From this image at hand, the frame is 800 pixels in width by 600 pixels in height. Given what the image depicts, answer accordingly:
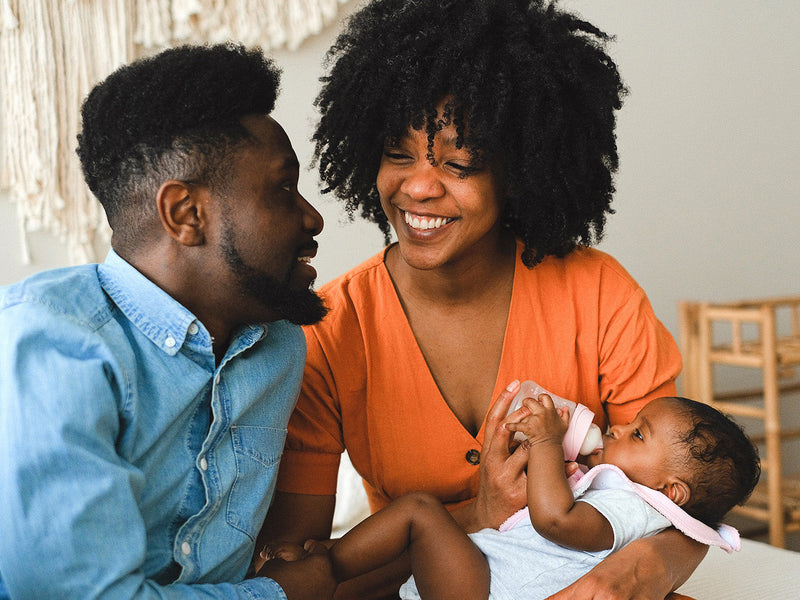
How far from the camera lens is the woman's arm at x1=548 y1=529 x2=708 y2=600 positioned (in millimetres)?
1200

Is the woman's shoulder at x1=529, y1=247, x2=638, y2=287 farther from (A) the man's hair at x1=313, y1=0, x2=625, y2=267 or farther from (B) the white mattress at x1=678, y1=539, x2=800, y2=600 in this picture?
(B) the white mattress at x1=678, y1=539, x2=800, y2=600

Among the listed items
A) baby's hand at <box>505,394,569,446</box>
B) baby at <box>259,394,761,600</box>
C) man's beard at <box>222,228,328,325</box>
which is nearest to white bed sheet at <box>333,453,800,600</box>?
baby at <box>259,394,761,600</box>

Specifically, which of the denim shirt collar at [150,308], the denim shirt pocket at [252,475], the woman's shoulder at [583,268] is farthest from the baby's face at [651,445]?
the denim shirt collar at [150,308]

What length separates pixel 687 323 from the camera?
2850 millimetres

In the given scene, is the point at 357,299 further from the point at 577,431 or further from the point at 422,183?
the point at 577,431

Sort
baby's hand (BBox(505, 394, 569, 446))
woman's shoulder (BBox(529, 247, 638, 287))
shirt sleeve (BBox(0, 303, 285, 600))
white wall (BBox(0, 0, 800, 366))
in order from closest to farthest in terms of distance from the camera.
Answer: shirt sleeve (BBox(0, 303, 285, 600)) → baby's hand (BBox(505, 394, 569, 446)) → woman's shoulder (BBox(529, 247, 638, 287)) → white wall (BBox(0, 0, 800, 366))

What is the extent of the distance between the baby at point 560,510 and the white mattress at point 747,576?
265mm

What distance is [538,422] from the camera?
4.28ft

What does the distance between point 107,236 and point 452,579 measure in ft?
4.22

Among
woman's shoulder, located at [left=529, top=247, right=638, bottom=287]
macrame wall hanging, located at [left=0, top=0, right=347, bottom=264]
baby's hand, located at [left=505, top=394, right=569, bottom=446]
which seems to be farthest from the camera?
macrame wall hanging, located at [left=0, top=0, right=347, bottom=264]

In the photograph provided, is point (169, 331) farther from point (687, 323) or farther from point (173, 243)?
point (687, 323)

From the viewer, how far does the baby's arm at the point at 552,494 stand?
122 centimetres

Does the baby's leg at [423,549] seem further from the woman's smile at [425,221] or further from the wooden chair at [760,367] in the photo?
the wooden chair at [760,367]

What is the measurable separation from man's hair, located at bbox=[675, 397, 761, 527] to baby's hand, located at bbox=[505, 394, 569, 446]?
0.20m
